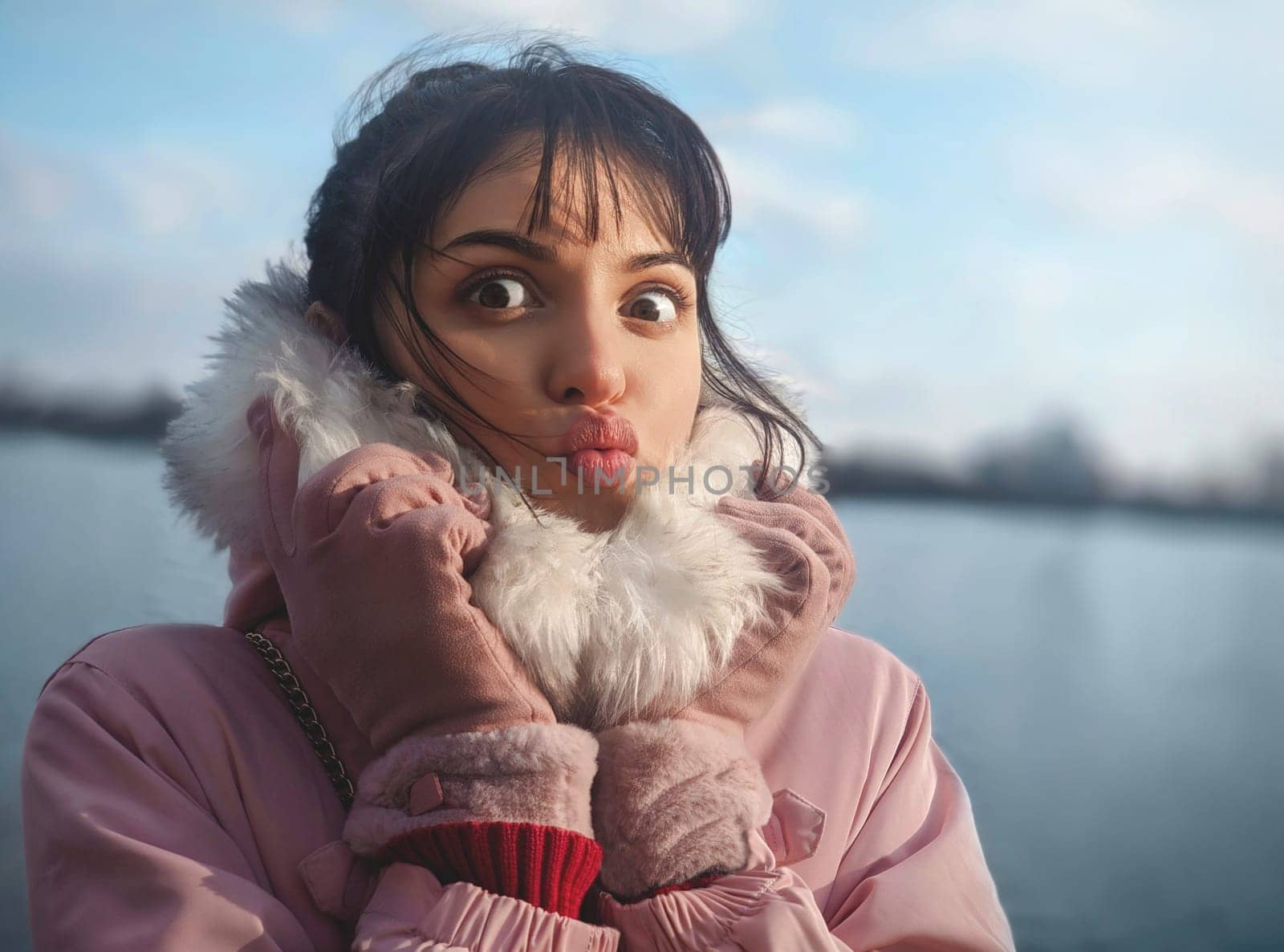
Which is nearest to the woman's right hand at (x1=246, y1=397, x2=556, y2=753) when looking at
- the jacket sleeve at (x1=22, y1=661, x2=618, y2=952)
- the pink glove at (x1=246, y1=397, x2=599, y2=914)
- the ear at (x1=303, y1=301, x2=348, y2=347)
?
the pink glove at (x1=246, y1=397, x2=599, y2=914)

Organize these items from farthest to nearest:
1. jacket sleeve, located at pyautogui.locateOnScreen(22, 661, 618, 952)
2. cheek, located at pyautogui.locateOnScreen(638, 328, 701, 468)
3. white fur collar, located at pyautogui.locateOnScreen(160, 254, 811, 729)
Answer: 1. cheek, located at pyautogui.locateOnScreen(638, 328, 701, 468)
2. white fur collar, located at pyautogui.locateOnScreen(160, 254, 811, 729)
3. jacket sleeve, located at pyautogui.locateOnScreen(22, 661, 618, 952)

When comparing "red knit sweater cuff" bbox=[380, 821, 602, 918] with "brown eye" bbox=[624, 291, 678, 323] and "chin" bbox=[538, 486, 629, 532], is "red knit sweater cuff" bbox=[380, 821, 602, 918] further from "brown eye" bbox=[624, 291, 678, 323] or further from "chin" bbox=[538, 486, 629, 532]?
"brown eye" bbox=[624, 291, 678, 323]

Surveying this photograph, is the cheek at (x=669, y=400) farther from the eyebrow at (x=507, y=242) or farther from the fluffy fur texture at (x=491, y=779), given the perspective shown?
the fluffy fur texture at (x=491, y=779)

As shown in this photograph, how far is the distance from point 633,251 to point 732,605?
312mm

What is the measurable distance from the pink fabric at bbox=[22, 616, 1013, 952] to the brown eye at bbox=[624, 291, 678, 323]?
14.5 inches

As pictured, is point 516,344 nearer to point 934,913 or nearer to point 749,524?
point 749,524

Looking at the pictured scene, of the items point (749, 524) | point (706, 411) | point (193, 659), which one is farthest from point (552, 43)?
point (193, 659)

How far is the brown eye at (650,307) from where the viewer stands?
0.89 meters

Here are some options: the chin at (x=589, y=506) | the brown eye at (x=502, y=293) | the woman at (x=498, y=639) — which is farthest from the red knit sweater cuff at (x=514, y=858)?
the brown eye at (x=502, y=293)

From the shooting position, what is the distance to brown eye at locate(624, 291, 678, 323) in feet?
2.93

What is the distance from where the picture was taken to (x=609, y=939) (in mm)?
684

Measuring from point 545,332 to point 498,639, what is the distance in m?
0.27

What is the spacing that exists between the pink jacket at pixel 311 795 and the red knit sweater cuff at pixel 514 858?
0.04 ft

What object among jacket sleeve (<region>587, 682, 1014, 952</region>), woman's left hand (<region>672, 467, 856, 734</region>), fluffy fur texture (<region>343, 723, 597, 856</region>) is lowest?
jacket sleeve (<region>587, 682, 1014, 952</region>)
